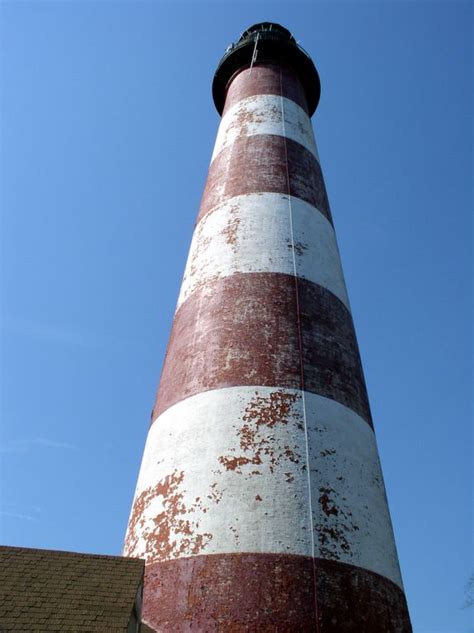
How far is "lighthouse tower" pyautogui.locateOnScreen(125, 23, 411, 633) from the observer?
5777 millimetres

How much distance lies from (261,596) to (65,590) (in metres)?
1.94

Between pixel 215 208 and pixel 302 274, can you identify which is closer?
pixel 302 274

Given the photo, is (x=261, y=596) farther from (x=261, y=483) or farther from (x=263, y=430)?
(x=263, y=430)

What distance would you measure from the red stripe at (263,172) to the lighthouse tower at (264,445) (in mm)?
51

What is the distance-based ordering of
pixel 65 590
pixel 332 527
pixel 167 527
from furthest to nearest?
pixel 167 527, pixel 332 527, pixel 65 590

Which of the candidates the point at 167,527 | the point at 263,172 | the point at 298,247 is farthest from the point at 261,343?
the point at 263,172

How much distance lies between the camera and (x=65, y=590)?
5211 mm

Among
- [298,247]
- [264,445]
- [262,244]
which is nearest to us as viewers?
[264,445]

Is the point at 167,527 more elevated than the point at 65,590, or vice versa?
the point at 167,527

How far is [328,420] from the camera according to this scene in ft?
23.5

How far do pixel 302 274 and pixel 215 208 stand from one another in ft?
7.99

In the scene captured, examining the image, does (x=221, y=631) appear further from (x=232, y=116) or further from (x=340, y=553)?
(x=232, y=116)

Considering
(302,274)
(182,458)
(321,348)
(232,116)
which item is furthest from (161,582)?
(232,116)

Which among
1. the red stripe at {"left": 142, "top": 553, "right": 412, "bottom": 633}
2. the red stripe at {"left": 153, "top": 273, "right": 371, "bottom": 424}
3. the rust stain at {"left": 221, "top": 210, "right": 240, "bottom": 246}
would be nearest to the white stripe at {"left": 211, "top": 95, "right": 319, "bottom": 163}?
the rust stain at {"left": 221, "top": 210, "right": 240, "bottom": 246}
